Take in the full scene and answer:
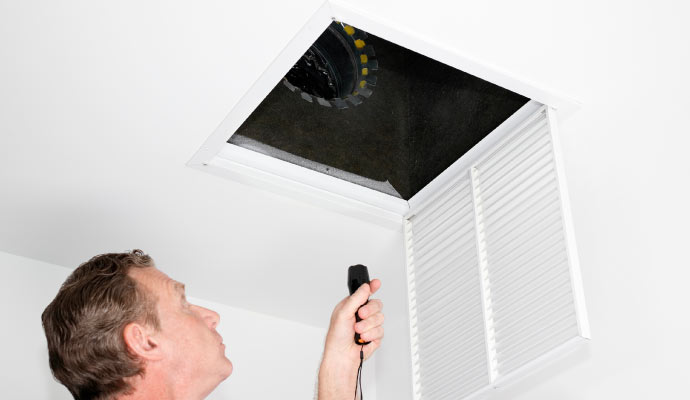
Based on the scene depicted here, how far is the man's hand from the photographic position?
200 centimetres

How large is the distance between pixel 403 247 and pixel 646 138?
96 centimetres

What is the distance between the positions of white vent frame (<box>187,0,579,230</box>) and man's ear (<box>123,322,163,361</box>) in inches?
30.3

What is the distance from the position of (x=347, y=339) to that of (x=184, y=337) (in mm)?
379

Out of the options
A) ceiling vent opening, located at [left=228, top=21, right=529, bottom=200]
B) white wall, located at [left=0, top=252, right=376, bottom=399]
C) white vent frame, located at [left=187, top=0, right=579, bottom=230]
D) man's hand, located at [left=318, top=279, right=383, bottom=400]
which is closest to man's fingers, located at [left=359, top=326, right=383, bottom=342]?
man's hand, located at [left=318, top=279, right=383, bottom=400]

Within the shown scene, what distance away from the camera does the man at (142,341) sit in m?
1.97

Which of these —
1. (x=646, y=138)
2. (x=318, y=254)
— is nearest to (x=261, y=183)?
(x=318, y=254)

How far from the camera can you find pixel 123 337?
1.99 m

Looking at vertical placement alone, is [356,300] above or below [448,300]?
below

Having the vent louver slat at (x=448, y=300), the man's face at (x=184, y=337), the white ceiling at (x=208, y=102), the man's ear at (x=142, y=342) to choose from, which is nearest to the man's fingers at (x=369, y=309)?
the man's face at (x=184, y=337)

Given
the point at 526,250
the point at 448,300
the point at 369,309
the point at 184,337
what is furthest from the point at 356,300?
the point at 448,300

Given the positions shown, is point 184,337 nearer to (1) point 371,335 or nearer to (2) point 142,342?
Result: (2) point 142,342

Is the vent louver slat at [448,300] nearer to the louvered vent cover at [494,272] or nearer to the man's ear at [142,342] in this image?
the louvered vent cover at [494,272]

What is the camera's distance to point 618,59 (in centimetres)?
238

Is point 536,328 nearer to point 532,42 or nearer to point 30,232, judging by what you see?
point 532,42
